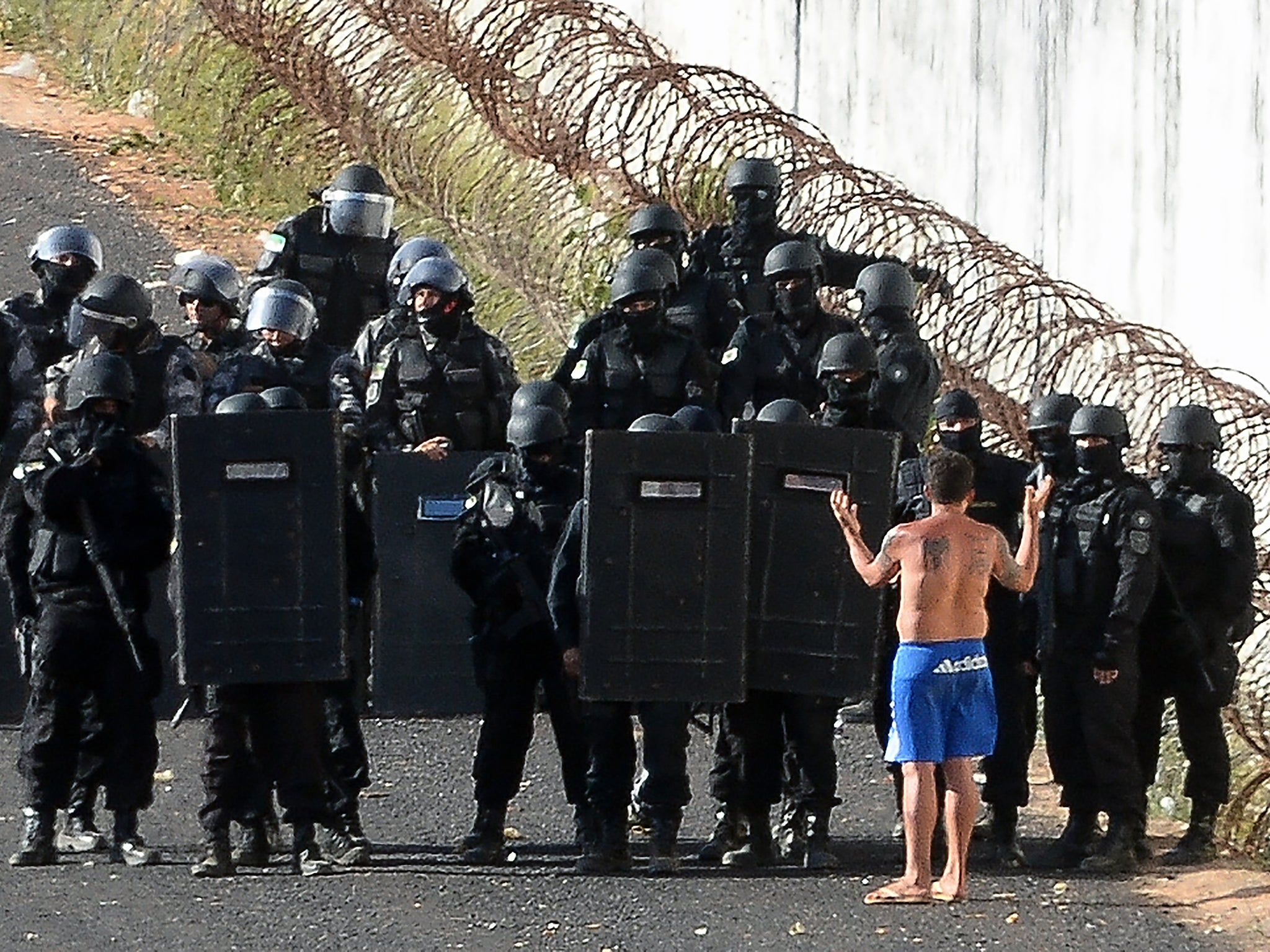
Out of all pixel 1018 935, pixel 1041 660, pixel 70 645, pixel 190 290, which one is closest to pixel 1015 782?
pixel 1041 660

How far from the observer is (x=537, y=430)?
34.7 feet

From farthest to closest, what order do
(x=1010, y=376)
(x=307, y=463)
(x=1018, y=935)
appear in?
(x=1010, y=376) → (x=307, y=463) → (x=1018, y=935)

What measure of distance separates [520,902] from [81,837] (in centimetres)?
179

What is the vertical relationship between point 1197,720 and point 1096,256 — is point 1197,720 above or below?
below

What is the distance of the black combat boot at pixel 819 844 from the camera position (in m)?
10.4

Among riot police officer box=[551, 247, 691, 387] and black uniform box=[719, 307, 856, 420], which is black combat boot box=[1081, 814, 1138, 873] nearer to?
black uniform box=[719, 307, 856, 420]

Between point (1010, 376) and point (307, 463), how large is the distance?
422 centimetres

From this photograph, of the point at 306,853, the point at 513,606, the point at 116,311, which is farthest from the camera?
the point at 116,311

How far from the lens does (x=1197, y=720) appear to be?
10891mm

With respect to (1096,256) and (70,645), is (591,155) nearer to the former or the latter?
(1096,256)

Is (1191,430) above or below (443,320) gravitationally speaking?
below

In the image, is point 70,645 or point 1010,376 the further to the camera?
point 1010,376

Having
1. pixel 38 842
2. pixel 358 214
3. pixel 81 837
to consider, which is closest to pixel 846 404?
pixel 81 837

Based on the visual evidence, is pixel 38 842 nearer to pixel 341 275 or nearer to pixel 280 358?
pixel 280 358
